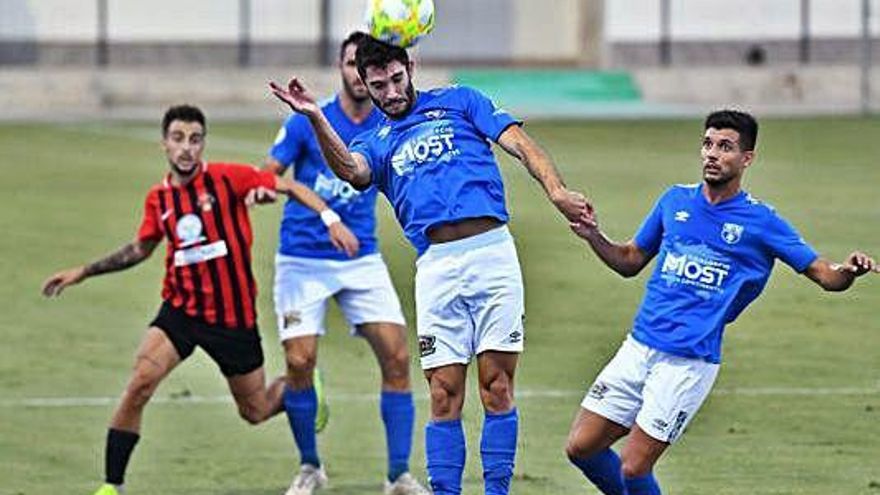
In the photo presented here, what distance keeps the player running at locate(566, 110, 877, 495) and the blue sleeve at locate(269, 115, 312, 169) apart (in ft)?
9.56

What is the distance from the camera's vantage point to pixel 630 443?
11086 millimetres

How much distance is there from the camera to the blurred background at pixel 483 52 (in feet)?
169

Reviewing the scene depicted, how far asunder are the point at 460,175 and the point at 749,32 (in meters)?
45.2

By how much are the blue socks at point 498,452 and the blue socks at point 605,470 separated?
11.8 inches

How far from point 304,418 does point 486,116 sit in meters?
2.72

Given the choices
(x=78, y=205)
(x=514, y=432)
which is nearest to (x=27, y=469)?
(x=514, y=432)

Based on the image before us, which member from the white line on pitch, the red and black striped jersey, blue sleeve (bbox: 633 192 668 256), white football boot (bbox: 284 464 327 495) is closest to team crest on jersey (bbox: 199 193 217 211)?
the red and black striped jersey

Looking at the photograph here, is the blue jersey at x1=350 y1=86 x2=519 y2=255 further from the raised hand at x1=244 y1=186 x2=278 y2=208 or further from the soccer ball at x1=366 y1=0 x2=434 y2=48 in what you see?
the raised hand at x1=244 y1=186 x2=278 y2=208

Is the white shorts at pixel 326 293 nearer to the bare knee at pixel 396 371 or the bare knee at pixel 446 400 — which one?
the bare knee at pixel 396 371

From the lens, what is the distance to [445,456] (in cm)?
1127

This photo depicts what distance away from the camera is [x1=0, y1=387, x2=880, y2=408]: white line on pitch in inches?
641

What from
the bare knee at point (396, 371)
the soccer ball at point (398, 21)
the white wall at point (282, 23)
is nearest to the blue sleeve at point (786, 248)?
the soccer ball at point (398, 21)

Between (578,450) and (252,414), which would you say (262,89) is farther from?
(578,450)

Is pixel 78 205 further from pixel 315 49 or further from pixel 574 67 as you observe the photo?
pixel 574 67
